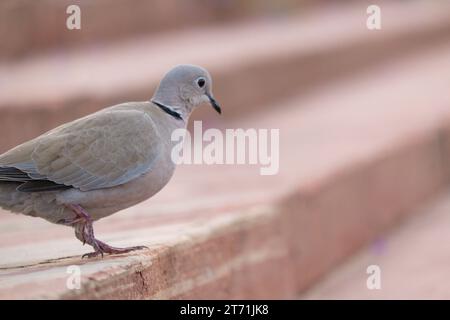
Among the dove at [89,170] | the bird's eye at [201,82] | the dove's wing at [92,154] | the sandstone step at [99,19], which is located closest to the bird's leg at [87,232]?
the dove at [89,170]

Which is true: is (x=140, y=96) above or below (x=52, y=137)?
above

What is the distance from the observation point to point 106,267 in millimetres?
5008

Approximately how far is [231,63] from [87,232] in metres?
8.80

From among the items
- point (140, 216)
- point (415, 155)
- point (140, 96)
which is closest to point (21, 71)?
point (140, 96)

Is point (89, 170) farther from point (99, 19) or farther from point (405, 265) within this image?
point (99, 19)

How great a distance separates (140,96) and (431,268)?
3.72 meters

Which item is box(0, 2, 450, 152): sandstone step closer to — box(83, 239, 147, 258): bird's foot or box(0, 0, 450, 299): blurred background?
box(0, 0, 450, 299): blurred background

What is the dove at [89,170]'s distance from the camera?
5.22 meters

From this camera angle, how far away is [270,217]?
762cm

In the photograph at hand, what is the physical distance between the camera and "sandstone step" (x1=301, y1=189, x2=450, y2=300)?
761 centimetres

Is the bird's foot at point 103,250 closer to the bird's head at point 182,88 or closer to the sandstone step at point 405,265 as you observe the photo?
the bird's head at point 182,88

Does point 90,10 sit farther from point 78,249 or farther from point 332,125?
point 78,249

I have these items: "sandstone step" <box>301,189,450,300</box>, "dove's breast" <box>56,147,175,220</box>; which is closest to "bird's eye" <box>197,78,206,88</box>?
"dove's breast" <box>56,147,175,220</box>

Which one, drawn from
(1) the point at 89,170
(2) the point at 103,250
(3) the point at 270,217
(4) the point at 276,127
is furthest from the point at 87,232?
(4) the point at 276,127
